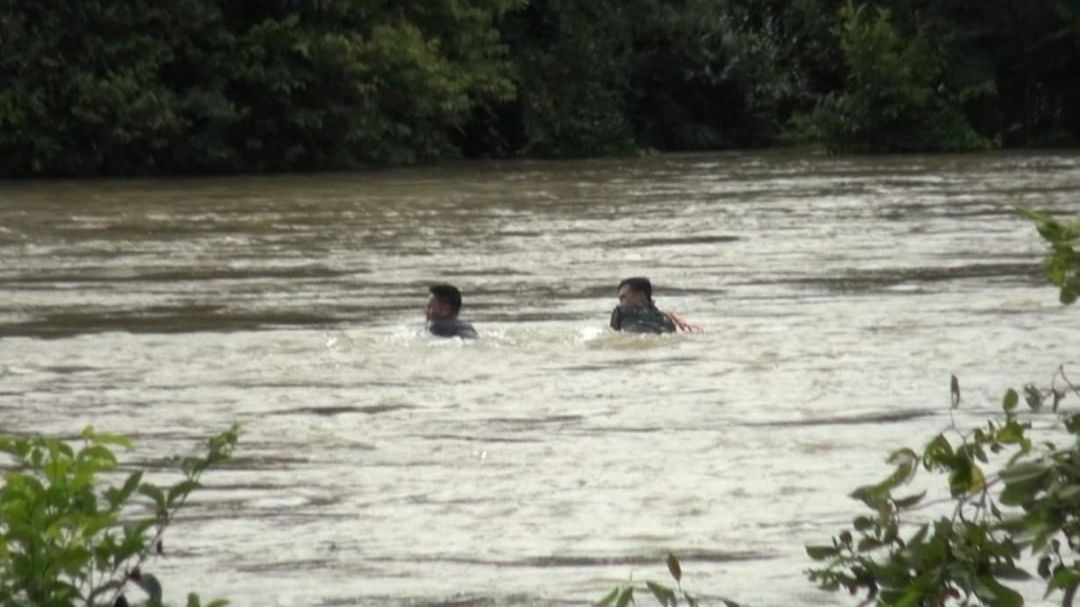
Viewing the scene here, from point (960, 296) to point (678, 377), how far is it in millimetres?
4948

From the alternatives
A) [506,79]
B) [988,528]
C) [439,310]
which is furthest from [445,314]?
[506,79]

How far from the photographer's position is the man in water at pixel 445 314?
18.3m

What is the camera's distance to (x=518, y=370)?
17172 millimetres

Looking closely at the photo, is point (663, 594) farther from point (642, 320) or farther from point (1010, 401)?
point (642, 320)

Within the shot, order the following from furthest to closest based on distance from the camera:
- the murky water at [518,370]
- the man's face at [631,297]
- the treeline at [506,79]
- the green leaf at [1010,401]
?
the treeline at [506,79] < the man's face at [631,297] < the murky water at [518,370] < the green leaf at [1010,401]

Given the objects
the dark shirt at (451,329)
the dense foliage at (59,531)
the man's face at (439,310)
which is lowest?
the dark shirt at (451,329)

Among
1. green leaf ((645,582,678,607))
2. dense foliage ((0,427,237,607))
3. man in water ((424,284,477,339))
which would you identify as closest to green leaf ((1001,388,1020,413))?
green leaf ((645,582,678,607))

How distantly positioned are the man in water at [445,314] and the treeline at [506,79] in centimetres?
2651

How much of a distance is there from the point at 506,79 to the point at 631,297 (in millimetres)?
33115

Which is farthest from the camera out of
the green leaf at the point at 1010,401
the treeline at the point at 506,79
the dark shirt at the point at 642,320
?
the treeline at the point at 506,79

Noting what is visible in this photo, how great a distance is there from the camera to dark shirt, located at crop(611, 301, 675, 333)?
1831 cm

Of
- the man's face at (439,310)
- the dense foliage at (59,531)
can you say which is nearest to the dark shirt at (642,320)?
the man's face at (439,310)

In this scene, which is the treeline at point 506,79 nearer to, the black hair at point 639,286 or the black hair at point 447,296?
the black hair at point 447,296

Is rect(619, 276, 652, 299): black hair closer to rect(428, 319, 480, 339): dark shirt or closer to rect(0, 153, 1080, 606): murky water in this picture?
rect(0, 153, 1080, 606): murky water
